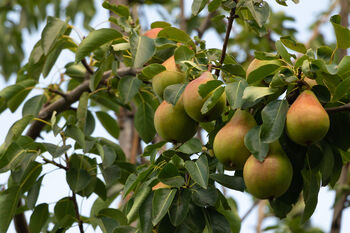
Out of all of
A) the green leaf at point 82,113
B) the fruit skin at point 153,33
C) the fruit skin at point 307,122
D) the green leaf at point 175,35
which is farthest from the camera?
the green leaf at point 82,113

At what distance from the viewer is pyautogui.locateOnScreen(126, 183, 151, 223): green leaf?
129 centimetres

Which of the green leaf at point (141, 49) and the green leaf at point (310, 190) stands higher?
the green leaf at point (141, 49)

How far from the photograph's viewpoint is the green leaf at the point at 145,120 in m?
1.85

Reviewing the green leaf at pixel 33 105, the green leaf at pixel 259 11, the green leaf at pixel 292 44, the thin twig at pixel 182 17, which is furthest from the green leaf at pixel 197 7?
the thin twig at pixel 182 17

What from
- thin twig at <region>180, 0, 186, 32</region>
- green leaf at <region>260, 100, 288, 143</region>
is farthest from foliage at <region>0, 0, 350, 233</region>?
thin twig at <region>180, 0, 186, 32</region>

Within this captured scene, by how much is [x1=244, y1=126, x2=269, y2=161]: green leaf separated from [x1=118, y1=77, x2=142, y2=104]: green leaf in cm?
58

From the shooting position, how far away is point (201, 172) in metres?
1.23

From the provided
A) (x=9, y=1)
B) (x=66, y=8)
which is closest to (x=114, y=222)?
(x=66, y=8)

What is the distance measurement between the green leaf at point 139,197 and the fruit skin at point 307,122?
1.22 feet

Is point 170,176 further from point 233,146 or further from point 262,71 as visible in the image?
point 262,71

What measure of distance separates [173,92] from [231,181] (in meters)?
0.24

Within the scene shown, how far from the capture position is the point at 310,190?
1.27 meters

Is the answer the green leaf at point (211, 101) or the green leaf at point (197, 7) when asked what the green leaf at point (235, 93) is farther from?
the green leaf at point (197, 7)

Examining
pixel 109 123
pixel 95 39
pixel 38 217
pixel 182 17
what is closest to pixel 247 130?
pixel 95 39
